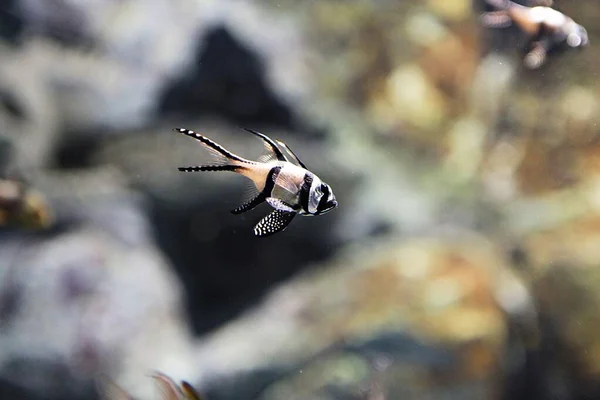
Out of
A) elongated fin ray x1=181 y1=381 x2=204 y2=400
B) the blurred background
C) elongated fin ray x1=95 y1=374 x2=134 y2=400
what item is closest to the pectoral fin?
elongated fin ray x1=181 y1=381 x2=204 y2=400

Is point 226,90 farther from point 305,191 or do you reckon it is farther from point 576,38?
point 305,191

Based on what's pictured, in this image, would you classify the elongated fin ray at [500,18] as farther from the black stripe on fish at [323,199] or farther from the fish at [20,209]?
the fish at [20,209]

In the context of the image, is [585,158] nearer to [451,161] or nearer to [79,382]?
[451,161]

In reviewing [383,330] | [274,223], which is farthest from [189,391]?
[383,330]

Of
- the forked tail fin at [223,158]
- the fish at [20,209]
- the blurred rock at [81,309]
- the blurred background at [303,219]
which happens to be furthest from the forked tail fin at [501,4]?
the fish at [20,209]

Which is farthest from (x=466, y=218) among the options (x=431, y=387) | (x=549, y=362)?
(x=431, y=387)

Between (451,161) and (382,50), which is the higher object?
(382,50)
